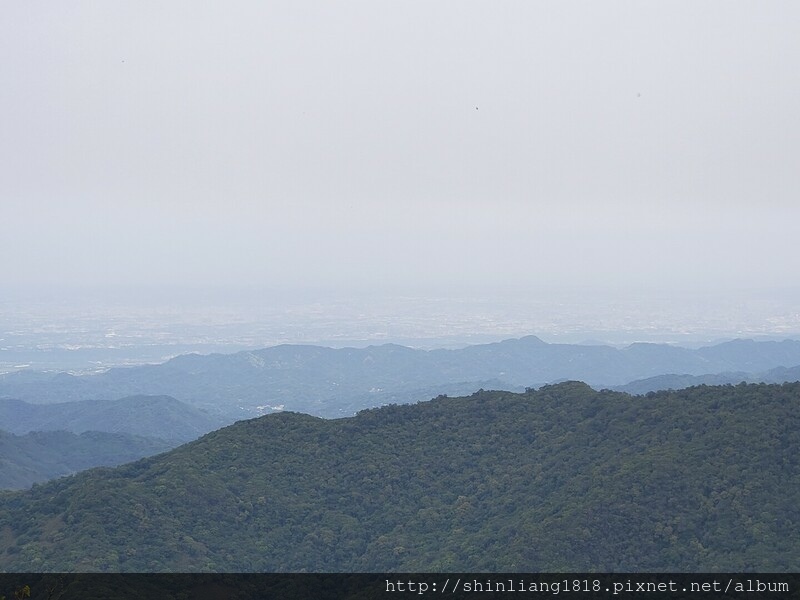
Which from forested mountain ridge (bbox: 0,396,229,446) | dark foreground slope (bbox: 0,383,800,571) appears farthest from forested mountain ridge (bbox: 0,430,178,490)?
dark foreground slope (bbox: 0,383,800,571)

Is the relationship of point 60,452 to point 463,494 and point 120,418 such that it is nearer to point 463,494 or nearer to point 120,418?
point 120,418

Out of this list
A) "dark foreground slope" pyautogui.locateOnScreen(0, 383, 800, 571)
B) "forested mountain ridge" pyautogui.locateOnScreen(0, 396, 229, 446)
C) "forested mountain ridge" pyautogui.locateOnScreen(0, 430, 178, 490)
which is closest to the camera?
"dark foreground slope" pyautogui.locateOnScreen(0, 383, 800, 571)

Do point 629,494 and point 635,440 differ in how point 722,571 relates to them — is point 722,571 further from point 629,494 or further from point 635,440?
point 635,440

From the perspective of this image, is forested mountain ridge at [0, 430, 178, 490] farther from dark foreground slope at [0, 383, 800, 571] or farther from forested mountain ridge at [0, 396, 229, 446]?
dark foreground slope at [0, 383, 800, 571]

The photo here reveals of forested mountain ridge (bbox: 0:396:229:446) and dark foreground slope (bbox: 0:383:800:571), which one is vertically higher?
dark foreground slope (bbox: 0:383:800:571)

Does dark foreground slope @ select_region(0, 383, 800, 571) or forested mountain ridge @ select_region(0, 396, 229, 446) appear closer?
dark foreground slope @ select_region(0, 383, 800, 571)

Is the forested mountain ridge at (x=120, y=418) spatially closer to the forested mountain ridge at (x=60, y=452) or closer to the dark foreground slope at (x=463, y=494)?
the forested mountain ridge at (x=60, y=452)

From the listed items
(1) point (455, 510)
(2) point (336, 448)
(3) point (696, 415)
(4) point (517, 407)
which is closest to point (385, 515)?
(1) point (455, 510)
